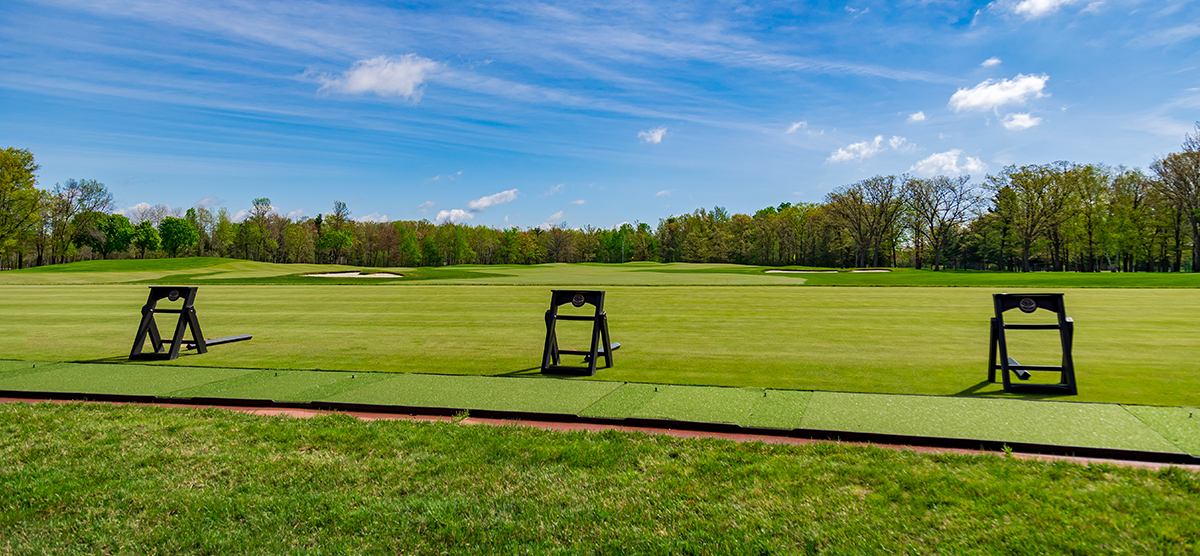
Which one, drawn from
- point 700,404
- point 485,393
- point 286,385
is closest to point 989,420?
point 700,404

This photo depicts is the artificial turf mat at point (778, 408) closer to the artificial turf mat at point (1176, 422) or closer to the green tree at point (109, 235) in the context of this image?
the artificial turf mat at point (1176, 422)

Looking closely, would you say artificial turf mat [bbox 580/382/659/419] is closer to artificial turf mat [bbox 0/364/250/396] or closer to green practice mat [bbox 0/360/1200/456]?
green practice mat [bbox 0/360/1200/456]

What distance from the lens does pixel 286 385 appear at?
7.21m

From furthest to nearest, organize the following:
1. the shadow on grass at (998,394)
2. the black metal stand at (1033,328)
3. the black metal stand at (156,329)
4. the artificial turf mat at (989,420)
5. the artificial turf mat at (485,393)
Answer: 1. the black metal stand at (156,329)
2. the black metal stand at (1033,328)
3. the shadow on grass at (998,394)
4. the artificial turf mat at (485,393)
5. the artificial turf mat at (989,420)

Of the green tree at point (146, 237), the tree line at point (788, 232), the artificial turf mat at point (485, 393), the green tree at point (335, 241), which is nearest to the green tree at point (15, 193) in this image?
the tree line at point (788, 232)

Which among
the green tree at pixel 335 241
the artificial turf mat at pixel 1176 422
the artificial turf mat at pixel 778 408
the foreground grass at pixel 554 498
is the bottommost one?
the foreground grass at pixel 554 498

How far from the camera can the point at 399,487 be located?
4.02 metres

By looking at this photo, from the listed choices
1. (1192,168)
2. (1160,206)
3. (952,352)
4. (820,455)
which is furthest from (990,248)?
(820,455)

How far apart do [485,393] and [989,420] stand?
4.94 meters

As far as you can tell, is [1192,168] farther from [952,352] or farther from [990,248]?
[952,352]

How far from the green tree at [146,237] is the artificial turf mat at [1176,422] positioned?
109 metres

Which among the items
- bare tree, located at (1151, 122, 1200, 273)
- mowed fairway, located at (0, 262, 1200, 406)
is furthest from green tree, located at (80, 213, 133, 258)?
bare tree, located at (1151, 122, 1200, 273)

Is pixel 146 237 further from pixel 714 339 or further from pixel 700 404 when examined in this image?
pixel 700 404

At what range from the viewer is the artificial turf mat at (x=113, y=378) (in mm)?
7070
